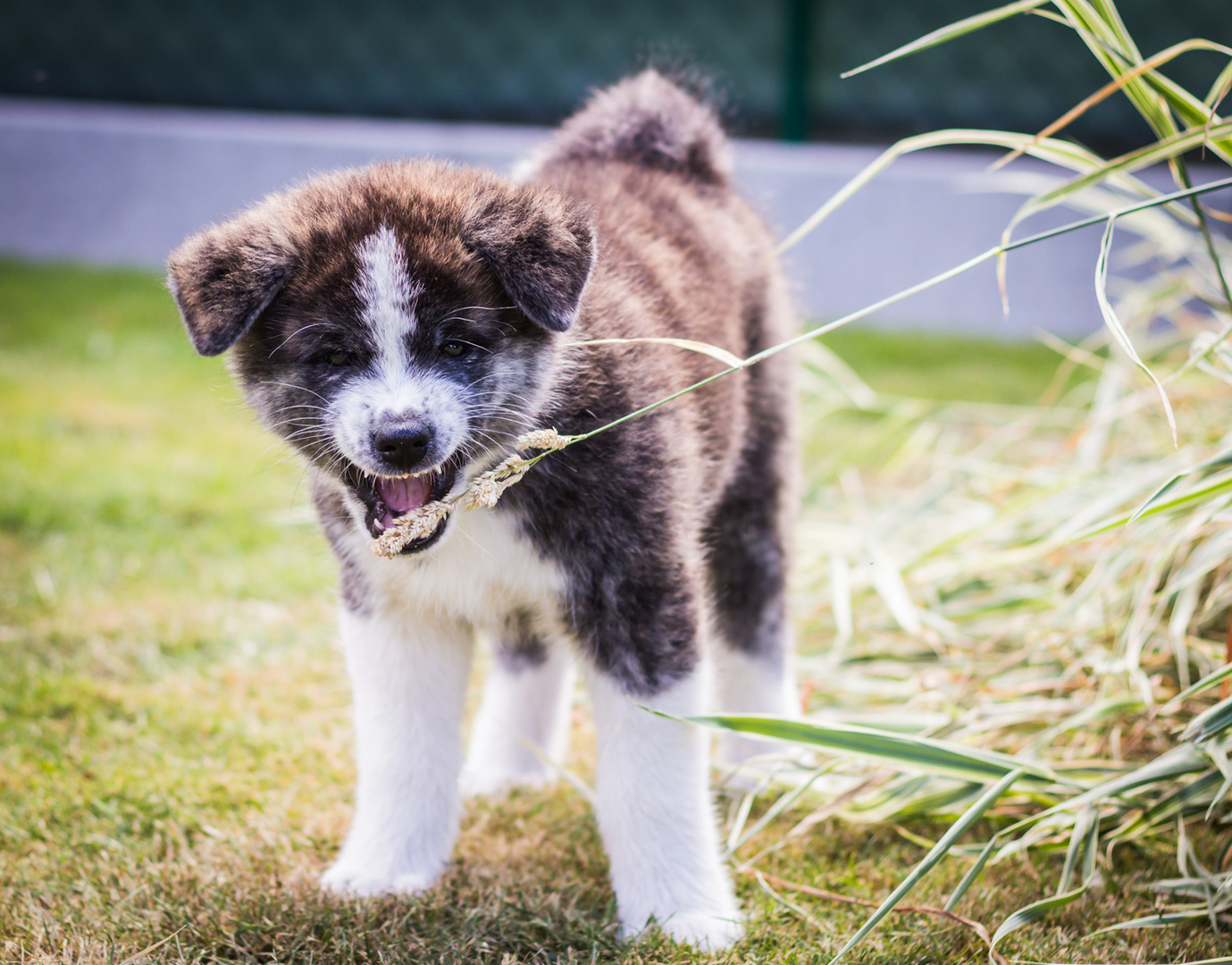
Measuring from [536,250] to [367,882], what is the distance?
4.62 ft

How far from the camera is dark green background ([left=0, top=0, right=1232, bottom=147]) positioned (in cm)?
852

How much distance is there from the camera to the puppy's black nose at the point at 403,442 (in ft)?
6.80

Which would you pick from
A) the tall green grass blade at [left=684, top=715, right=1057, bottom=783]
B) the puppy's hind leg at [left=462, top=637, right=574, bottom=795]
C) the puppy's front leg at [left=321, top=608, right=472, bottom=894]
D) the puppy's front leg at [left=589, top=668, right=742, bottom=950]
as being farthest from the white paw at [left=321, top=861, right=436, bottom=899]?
the tall green grass blade at [left=684, top=715, right=1057, bottom=783]

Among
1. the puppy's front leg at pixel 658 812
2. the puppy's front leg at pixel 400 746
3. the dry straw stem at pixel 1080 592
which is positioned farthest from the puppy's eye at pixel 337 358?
the dry straw stem at pixel 1080 592

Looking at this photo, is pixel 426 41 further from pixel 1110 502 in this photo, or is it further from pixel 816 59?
pixel 1110 502

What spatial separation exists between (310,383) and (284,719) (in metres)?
1.55

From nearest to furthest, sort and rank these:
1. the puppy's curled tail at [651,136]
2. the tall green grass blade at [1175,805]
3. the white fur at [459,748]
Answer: the white fur at [459,748], the tall green grass blade at [1175,805], the puppy's curled tail at [651,136]

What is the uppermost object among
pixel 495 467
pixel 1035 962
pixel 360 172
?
pixel 360 172

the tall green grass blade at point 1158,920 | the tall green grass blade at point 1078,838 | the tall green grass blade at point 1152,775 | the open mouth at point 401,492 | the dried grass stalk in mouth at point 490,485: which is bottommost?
the tall green grass blade at point 1158,920

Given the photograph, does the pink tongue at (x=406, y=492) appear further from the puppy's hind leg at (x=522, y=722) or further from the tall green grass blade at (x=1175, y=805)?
the tall green grass blade at (x=1175, y=805)

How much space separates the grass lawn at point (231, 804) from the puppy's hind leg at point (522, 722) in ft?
0.42

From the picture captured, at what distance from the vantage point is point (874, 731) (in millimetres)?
2422

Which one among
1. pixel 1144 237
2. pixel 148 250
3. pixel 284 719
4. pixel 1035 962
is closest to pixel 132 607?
pixel 284 719

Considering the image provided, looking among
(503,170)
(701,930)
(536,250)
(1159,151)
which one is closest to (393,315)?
(536,250)
